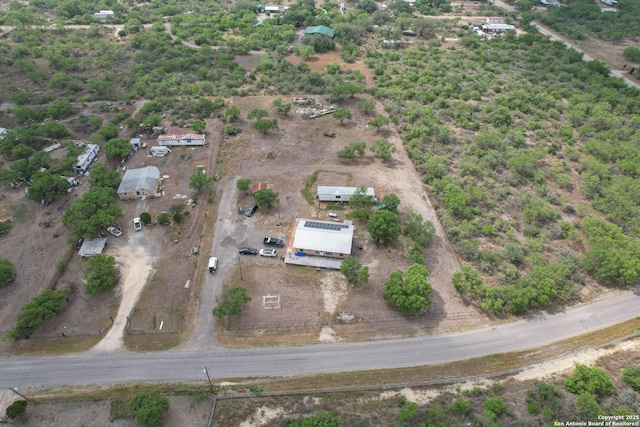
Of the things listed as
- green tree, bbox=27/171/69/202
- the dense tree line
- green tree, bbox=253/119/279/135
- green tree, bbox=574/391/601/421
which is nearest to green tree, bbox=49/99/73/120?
green tree, bbox=27/171/69/202

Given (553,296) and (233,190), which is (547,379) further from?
(233,190)

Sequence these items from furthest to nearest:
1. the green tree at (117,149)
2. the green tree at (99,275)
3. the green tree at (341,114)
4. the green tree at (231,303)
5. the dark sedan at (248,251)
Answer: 1. the green tree at (341,114)
2. the green tree at (117,149)
3. the dark sedan at (248,251)
4. the green tree at (99,275)
5. the green tree at (231,303)

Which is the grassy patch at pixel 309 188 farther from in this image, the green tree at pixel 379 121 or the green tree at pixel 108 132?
the green tree at pixel 108 132

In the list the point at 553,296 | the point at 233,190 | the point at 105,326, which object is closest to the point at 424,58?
the point at 233,190

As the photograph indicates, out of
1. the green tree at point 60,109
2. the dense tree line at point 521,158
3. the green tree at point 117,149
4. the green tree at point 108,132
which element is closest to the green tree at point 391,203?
the dense tree line at point 521,158

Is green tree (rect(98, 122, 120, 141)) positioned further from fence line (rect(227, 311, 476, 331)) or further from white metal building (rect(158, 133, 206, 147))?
fence line (rect(227, 311, 476, 331))

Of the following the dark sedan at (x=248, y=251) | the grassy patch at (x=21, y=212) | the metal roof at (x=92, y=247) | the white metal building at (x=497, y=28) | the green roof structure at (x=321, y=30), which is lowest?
the grassy patch at (x=21, y=212)
